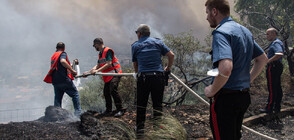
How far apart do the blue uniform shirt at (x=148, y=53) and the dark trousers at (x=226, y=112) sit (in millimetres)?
1773

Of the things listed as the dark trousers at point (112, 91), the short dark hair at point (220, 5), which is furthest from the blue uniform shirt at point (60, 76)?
the short dark hair at point (220, 5)

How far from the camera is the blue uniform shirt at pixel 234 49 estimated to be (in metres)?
1.70

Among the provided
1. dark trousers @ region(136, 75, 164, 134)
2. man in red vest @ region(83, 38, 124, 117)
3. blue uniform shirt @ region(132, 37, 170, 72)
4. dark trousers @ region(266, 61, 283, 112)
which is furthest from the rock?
dark trousers @ region(266, 61, 283, 112)

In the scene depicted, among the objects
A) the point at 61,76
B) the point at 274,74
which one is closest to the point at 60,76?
the point at 61,76

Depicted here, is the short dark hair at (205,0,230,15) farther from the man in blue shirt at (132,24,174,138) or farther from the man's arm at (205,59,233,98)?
the man in blue shirt at (132,24,174,138)

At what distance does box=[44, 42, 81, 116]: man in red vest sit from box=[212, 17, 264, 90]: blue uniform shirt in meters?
4.39

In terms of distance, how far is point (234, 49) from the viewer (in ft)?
5.98

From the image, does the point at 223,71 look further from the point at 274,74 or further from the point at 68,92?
the point at 68,92

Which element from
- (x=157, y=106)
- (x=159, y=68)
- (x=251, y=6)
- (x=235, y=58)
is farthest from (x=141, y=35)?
(x=251, y=6)

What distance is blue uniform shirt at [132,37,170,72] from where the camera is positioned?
3.61 metres

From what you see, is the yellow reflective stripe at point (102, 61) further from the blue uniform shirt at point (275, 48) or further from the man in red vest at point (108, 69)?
the blue uniform shirt at point (275, 48)

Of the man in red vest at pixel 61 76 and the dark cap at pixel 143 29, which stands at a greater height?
the dark cap at pixel 143 29

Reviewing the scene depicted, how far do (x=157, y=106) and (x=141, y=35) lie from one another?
3.78ft

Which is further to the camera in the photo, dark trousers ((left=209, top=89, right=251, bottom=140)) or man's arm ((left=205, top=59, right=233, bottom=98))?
dark trousers ((left=209, top=89, right=251, bottom=140))
